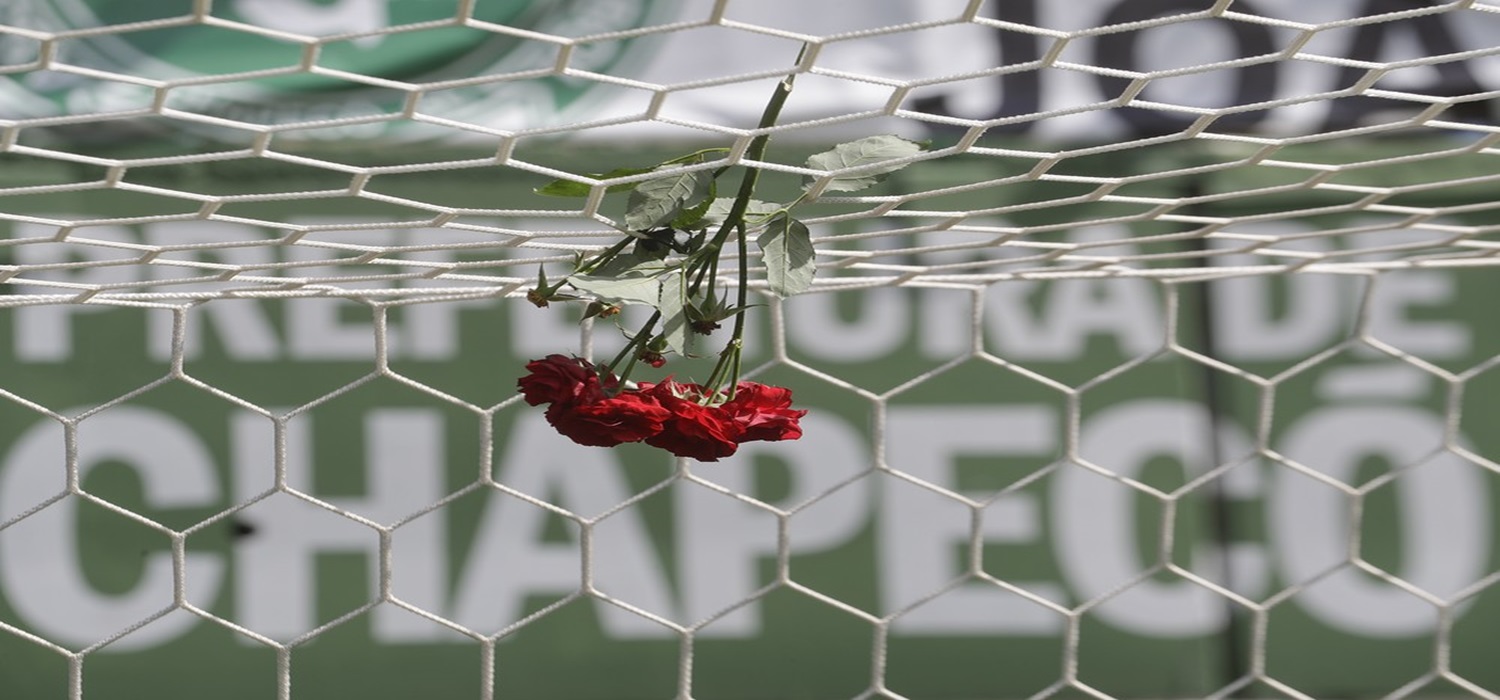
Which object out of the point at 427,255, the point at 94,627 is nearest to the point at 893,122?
the point at 427,255

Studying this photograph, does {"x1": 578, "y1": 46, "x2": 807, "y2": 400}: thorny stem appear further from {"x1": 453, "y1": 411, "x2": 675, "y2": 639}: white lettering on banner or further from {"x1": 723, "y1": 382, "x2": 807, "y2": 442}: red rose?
{"x1": 453, "y1": 411, "x2": 675, "y2": 639}: white lettering on banner

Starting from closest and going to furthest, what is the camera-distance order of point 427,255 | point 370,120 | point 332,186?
point 370,120, point 427,255, point 332,186

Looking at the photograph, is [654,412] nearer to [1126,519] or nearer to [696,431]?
[696,431]

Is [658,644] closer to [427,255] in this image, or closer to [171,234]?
[427,255]

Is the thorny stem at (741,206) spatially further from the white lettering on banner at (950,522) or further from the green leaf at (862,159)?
the white lettering on banner at (950,522)

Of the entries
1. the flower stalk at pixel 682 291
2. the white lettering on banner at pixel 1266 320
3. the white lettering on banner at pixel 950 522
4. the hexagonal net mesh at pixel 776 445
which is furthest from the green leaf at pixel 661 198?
the white lettering on banner at pixel 1266 320
